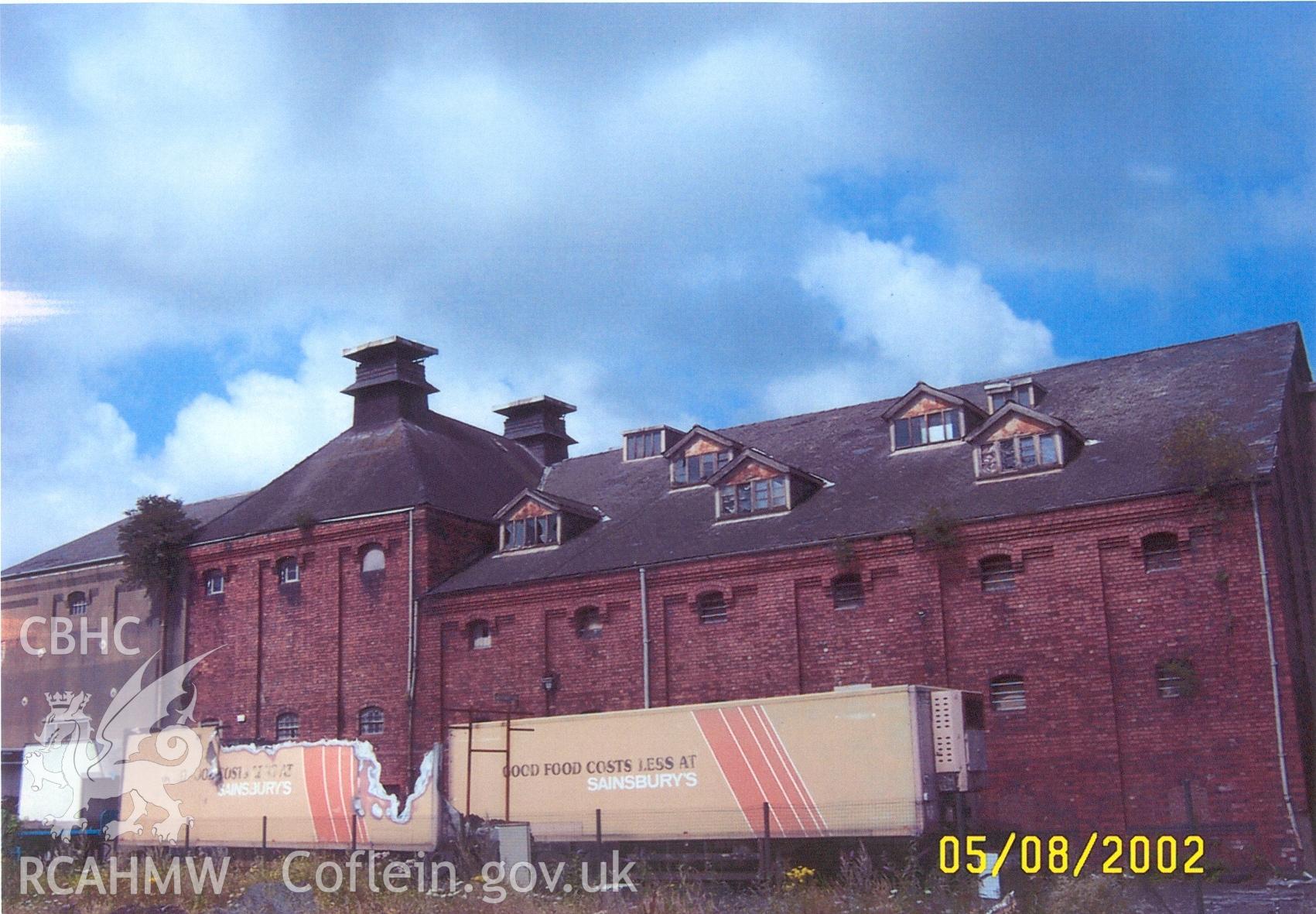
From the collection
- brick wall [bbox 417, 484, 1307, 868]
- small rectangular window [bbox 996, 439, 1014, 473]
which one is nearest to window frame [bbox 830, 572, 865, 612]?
brick wall [bbox 417, 484, 1307, 868]

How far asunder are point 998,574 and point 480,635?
13.4m

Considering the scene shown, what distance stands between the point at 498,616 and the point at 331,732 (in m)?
5.50

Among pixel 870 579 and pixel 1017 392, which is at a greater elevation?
pixel 1017 392

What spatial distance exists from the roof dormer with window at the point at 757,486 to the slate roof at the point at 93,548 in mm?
18710

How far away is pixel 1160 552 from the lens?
25.3 m

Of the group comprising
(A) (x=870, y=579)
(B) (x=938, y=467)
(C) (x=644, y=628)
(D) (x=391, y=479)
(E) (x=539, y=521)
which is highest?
(D) (x=391, y=479)

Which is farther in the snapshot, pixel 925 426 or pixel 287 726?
pixel 287 726

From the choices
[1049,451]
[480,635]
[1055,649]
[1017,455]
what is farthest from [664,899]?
[480,635]

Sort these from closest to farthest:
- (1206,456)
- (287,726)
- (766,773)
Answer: (766,773), (1206,456), (287,726)

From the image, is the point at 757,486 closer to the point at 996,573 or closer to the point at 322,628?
the point at 996,573

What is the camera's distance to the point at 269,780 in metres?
28.2

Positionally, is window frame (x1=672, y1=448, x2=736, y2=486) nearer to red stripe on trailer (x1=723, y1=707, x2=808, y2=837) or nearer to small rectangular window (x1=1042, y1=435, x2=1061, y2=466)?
small rectangular window (x1=1042, y1=435, x2=1061, y2=466)

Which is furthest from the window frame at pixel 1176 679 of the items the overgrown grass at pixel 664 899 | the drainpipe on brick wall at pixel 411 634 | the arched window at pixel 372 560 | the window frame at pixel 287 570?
the window frame at pixel 287 570
